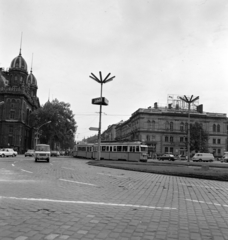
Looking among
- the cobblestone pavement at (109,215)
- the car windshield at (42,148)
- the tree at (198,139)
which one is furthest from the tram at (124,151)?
the tree at (198,139)

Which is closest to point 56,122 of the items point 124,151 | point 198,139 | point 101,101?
point 198,139

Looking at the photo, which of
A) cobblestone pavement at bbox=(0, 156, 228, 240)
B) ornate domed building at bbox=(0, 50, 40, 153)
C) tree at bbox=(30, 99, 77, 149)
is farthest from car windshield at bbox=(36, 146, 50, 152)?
ornate domed building at bbox=(0, 50, 40, 153)

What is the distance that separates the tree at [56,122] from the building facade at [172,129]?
21.9 meters

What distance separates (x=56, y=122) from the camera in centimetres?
8238

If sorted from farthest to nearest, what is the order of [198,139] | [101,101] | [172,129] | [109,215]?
1. [172,129]
2. [198,139]
3. [101,101]
4. [109,215]

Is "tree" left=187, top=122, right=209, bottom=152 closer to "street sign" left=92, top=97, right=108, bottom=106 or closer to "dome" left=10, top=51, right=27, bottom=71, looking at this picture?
"street sign" left=92, top=97, right=108, bottom=106

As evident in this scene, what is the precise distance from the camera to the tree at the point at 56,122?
8238cm

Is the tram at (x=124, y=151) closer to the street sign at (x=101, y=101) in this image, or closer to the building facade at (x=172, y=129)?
the street sign at (x=101, y=101)

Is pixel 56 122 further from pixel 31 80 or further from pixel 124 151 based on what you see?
pixel 124 151

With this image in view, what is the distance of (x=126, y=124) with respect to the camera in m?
109

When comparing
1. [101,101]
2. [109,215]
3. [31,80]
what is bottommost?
[109,215]

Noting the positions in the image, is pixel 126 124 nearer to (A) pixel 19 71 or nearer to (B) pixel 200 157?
(A) pixel 19 71

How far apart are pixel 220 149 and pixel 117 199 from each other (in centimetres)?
8919

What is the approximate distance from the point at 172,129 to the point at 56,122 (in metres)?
37.0
